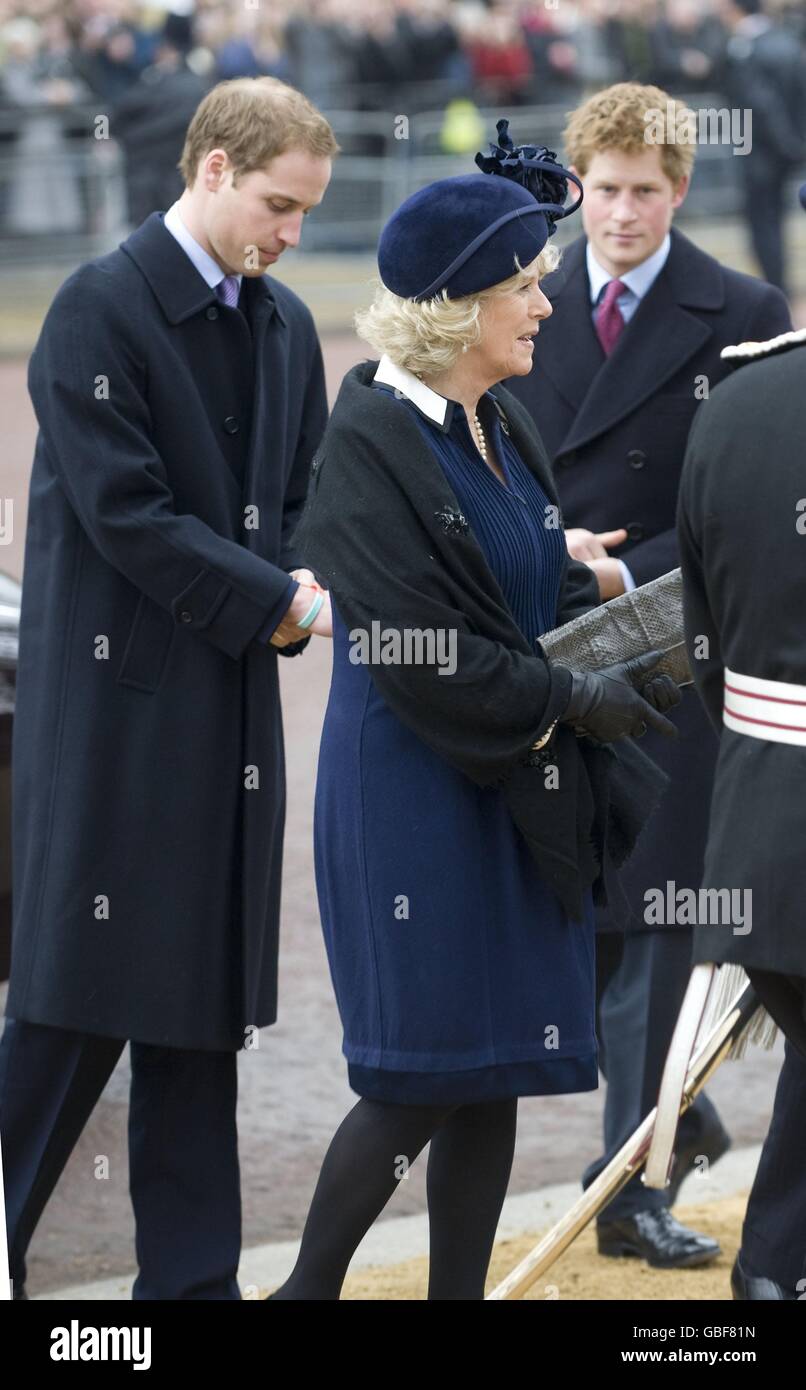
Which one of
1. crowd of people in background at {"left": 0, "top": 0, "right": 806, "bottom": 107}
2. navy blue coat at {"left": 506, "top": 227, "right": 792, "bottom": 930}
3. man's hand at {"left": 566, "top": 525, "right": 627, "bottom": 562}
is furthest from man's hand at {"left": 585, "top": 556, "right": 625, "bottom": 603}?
crowd of people in background at {"left": 0, "top": 0, "right": 806, "bottom": 107}

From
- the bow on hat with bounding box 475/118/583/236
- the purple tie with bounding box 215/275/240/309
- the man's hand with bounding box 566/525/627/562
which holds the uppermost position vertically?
the bow on hat with bounding box 475/118/583/236

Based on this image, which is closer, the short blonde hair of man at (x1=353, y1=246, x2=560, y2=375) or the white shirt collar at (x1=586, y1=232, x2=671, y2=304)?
the short blonde hair of man at (x1=353, y1=246, x2=560, y2=375)

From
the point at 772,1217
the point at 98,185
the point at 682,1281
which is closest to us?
the point at 772,1217

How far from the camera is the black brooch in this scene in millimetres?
3184

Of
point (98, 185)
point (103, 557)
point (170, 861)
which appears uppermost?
point (98, 185)

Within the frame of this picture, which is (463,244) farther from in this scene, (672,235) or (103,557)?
A: (672,235)

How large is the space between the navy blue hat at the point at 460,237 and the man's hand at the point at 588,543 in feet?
3.35

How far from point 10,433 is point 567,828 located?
34.8 ft

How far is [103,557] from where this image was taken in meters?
3.68

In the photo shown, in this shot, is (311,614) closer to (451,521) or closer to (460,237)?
(451,521)

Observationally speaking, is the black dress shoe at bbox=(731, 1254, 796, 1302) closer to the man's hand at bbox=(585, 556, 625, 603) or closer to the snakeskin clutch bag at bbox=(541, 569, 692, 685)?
the snakeskin clutch bag at bbox=(541, 569, 692, 685)

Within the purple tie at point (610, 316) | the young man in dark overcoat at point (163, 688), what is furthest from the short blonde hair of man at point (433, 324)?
the purple tie at point (610, 316)
